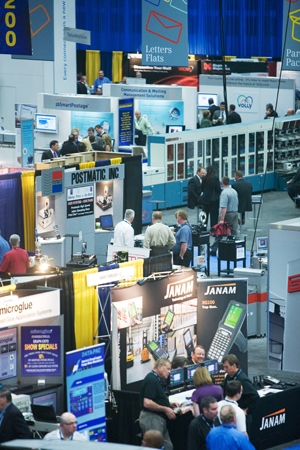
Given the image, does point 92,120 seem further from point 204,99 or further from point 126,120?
point 204,99

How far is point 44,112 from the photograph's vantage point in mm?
17719

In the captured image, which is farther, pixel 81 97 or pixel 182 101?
pixel 182 101

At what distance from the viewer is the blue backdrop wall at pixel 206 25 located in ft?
91.9

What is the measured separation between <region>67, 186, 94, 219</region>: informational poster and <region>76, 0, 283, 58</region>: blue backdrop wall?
17340 mm

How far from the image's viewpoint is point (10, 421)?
514 cm

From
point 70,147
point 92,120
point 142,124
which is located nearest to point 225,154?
point 142,124

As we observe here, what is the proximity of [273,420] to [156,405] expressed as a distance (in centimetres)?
139

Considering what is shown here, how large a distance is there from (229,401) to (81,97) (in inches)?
495

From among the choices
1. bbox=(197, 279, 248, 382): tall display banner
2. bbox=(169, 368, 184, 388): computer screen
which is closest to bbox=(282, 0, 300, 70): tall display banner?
bbox=(197, 279, 248, 382): tall display banner

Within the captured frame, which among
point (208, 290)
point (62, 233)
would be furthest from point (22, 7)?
point (208, 290)

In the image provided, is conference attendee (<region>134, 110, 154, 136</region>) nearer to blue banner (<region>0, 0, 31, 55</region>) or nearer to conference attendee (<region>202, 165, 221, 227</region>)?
conference attendee (<region>202, 165, 221, 227</region>)

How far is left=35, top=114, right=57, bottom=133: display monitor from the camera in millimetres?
17375

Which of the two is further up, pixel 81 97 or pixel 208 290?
pixel 81 97

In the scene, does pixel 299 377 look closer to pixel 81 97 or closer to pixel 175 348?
pixel 175 348
